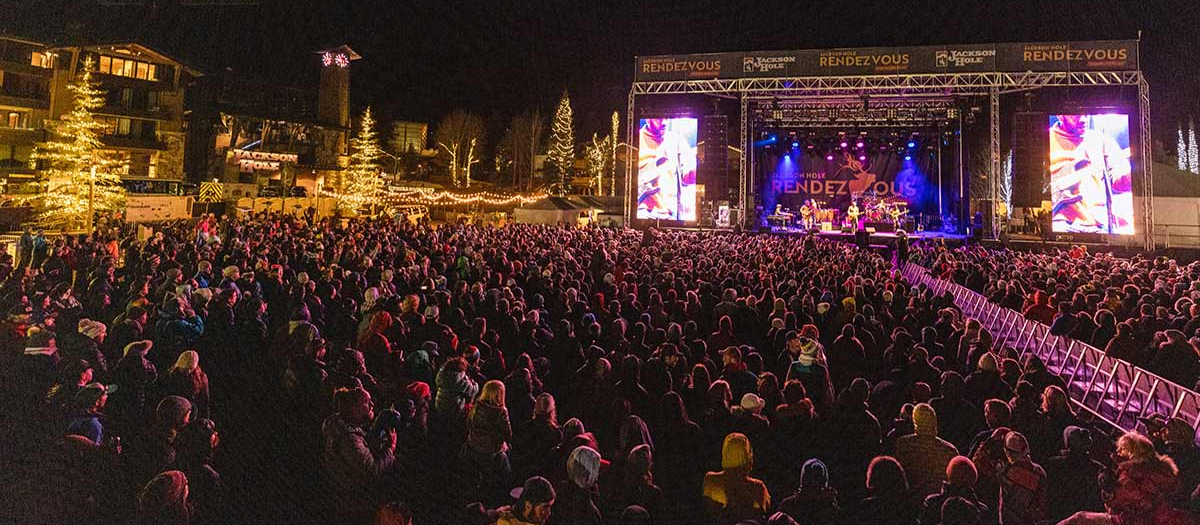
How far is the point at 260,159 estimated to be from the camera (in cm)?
4369

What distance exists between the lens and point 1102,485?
3795 mm

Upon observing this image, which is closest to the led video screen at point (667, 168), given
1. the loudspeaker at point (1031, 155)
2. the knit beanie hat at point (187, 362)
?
the loudspeaker at point (1031, 155)

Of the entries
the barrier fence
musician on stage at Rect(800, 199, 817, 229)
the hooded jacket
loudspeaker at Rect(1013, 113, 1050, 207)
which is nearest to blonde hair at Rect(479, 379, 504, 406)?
the hooded jacket

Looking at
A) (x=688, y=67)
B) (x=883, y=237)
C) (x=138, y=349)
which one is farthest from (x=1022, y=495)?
(x=883, y=237)

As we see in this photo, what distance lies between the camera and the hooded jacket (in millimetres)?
4000

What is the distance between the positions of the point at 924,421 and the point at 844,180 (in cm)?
3072

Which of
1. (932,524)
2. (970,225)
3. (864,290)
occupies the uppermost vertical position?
(970,225)

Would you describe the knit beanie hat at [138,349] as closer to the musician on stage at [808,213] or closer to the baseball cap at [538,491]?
the baseball cap at [538,491]

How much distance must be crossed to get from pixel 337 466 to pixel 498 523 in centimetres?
125

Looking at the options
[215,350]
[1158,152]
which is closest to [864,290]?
[215,350]

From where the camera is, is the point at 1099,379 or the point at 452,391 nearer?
the point at 452,391

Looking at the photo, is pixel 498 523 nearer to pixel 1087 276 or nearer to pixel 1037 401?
pixel 1037 401

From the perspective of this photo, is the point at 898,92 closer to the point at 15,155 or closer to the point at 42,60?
the point at 15,155

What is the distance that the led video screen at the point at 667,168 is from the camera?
89.9ft
